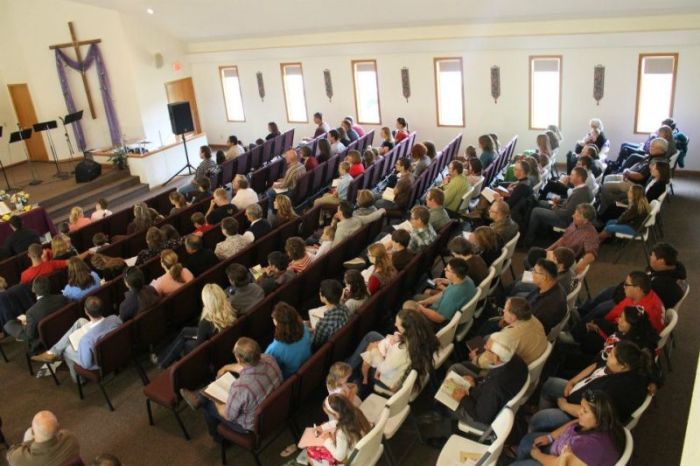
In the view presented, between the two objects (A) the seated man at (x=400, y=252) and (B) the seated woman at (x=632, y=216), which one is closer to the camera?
(A) the seated man at (x=400, y=252)

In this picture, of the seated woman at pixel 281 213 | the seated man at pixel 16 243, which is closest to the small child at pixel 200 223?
the seated woman at pixel 281 213

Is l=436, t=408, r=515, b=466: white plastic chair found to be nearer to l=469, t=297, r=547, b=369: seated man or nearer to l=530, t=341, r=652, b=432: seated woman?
l=530, t=341, r=652, b=432: seated woman

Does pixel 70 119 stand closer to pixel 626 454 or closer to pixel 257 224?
pixel 257 224

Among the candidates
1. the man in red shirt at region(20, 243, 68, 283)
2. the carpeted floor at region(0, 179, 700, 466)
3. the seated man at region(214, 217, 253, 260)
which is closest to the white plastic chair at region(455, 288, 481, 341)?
the carpeted floor at region(0, 179, 700, 466)

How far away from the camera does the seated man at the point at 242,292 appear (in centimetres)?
507

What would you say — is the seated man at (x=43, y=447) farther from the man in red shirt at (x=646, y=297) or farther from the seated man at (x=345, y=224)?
the man in red shirt at (x=646, y=297)

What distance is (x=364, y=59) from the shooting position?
39.9 ft

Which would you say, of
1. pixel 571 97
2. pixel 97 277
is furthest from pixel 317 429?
pixel 571 97

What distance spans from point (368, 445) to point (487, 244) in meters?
2.73

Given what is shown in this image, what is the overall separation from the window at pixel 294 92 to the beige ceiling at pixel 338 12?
2.92 feet

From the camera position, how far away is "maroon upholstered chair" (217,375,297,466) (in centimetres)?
389

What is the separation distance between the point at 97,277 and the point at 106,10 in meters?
8.63

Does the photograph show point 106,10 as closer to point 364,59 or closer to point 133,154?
point 133,154

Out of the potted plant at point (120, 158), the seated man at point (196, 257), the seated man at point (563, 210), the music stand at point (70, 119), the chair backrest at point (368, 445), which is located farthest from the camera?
the music stand at point (70, 119)
